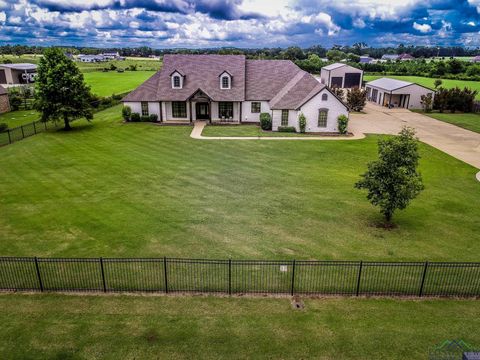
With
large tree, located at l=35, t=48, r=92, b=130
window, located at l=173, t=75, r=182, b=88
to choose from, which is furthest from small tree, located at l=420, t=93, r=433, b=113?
large tree, located at l=35, t=48, r=92, b=130

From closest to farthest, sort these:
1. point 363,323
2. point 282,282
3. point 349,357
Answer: point 349,357 → point 363,323 → point 282,282

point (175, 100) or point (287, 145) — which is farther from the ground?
point (175, 100)

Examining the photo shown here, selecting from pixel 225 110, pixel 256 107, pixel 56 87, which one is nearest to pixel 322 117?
pixel 256 107

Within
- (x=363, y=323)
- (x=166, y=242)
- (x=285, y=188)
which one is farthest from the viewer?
(x=285, y=188)

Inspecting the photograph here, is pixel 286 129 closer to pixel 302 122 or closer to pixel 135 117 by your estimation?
pixel 302 122

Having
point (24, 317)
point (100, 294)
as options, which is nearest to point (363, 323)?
point (100, 294)

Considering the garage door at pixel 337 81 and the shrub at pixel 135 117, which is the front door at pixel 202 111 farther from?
the garage door at pixel 337 81

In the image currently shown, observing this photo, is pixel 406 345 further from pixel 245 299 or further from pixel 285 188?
pixel 285 188
